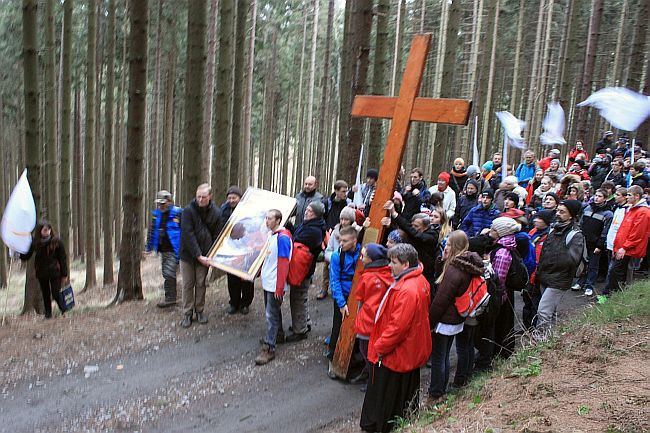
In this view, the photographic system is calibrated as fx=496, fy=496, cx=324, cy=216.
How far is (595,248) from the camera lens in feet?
29.5

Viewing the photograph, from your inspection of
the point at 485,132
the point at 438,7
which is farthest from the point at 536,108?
the point at 438,7

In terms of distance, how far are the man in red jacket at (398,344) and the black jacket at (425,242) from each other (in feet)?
4.81

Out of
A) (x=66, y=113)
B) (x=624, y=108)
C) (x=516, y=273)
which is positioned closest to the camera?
(x=516, y=273)

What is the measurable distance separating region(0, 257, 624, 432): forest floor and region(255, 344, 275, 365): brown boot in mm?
111

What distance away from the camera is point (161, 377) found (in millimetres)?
6309

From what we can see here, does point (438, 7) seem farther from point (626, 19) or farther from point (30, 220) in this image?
point (30, 220)

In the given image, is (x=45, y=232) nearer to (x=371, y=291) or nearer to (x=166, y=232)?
(x=166, y=232)

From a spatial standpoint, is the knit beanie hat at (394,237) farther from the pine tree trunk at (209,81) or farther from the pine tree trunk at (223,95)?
the pine tree trunk at (209,81)

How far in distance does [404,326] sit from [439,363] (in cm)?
123

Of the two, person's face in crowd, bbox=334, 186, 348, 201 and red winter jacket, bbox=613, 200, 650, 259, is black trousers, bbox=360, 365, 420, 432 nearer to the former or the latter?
person's face in crowd, bbox=334, 186, 348, 201

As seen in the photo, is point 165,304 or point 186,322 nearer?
point 186,322

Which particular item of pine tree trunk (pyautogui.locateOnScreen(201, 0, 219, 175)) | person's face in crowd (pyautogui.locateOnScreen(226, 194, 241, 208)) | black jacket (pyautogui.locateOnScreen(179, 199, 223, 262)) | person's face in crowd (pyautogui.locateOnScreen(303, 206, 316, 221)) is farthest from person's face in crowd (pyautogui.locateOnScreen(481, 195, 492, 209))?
pine tree trunk (pyautogui.locateOnScreen(201, 0, 219, 175))

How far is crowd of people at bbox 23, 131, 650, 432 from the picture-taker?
4.69 meters

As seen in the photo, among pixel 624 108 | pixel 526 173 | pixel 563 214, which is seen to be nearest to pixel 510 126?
pixel 526 173
